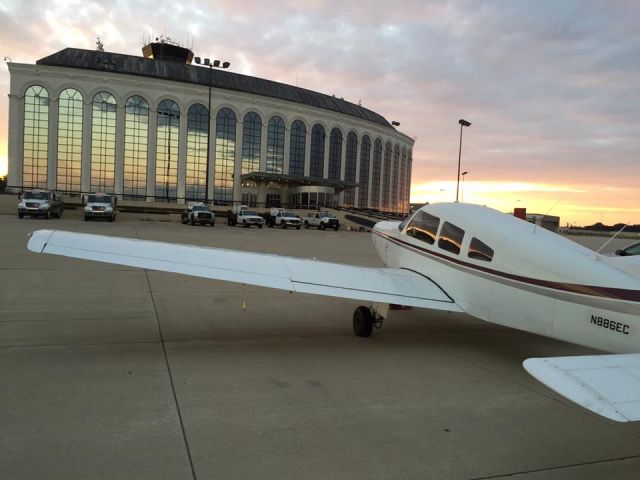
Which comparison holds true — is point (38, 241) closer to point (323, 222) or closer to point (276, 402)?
point (276, 402)

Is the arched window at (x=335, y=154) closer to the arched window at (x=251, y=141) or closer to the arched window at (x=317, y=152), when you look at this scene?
the arched window at (x=317, y=152)

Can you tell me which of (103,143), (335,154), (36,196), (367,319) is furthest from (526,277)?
(335,154)

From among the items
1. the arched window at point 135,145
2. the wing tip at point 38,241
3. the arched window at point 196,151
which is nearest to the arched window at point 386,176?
the arched window at point 196,151

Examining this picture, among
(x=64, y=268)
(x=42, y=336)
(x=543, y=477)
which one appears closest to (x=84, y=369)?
(x=42, y=336)

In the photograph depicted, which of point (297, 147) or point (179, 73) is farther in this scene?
point (297, 147)

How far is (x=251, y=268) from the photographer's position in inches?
247

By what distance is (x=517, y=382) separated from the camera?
17.9 feet

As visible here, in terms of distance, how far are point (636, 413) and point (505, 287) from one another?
3121 mm

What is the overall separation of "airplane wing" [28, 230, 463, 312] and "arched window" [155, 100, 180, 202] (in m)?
68.9

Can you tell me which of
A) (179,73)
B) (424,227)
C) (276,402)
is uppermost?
(179,73)

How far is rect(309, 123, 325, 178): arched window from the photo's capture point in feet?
271

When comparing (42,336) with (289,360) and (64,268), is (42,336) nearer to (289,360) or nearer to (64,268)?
(289,360)

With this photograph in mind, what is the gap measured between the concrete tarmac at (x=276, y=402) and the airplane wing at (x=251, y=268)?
31.9 inches

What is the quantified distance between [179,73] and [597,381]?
81668mm
